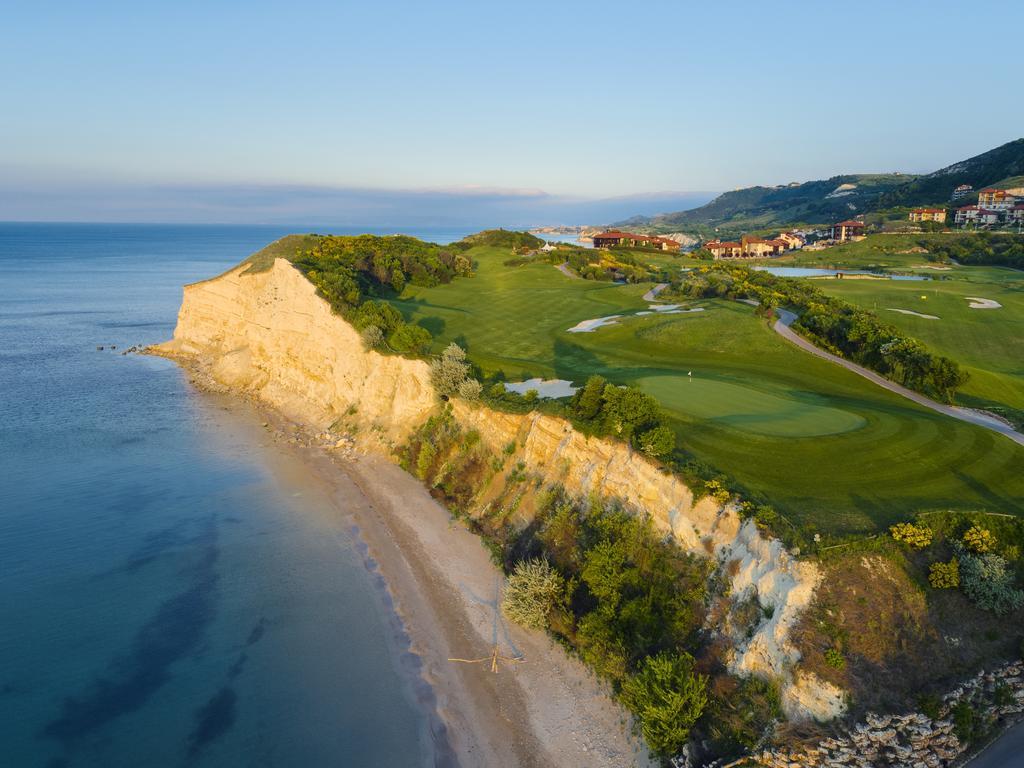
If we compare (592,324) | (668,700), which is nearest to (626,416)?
(668,700)

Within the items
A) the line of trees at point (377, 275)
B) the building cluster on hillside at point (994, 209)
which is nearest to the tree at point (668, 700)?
the line of trees at point (377, 275)

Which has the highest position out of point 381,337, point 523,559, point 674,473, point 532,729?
point 381,337

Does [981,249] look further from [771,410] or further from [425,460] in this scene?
[425,460]

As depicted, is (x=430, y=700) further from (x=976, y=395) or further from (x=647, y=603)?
(x=976, y=395)

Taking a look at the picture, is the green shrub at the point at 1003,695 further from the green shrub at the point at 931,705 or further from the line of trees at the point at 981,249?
the line of trees at the point at 981,249

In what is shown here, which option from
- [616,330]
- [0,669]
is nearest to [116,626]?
[0,669]

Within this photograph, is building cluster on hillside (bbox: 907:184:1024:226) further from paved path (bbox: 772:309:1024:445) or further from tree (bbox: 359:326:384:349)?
tree (bbox: 359:326:384:349)
